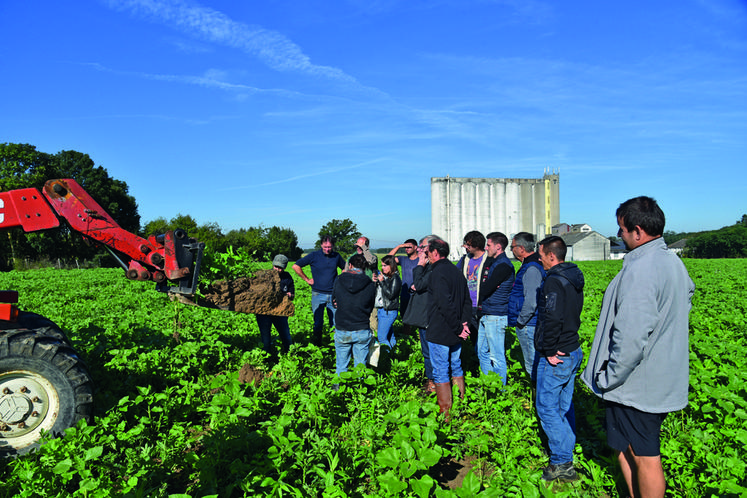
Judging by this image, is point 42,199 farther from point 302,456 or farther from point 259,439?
point 302,456

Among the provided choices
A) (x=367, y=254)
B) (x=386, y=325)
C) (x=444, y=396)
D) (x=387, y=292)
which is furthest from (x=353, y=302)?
(x=367, y=254)

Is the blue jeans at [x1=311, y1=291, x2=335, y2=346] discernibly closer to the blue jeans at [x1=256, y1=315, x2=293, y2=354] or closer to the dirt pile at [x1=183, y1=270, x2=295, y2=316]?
the blue jeans at [x1=256, y1=315, x2=293, y2=354]

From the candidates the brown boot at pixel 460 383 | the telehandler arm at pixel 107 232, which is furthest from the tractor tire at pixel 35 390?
the brown boot at pixel 460 383

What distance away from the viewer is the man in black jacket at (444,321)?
4.85m

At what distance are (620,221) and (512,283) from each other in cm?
272

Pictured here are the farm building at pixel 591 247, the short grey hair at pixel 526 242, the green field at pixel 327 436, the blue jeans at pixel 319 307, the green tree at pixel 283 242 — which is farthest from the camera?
the green tree at pixel 283 242

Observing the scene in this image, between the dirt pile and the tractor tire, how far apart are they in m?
1.60

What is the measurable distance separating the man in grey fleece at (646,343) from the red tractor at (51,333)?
14.1ft

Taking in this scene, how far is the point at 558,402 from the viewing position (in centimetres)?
390

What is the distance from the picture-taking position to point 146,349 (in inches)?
269

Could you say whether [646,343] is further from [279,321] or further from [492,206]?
[492,206]

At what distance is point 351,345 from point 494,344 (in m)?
1.82

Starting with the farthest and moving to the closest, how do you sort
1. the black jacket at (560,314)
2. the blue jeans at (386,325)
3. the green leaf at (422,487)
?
the blue jeans at (386,325)
the black jacket at (560,314)
the green leaf at (422,487)

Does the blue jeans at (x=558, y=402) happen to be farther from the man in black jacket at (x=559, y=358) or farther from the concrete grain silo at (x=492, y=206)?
the concrete grain silo at (x=492, y=206)
